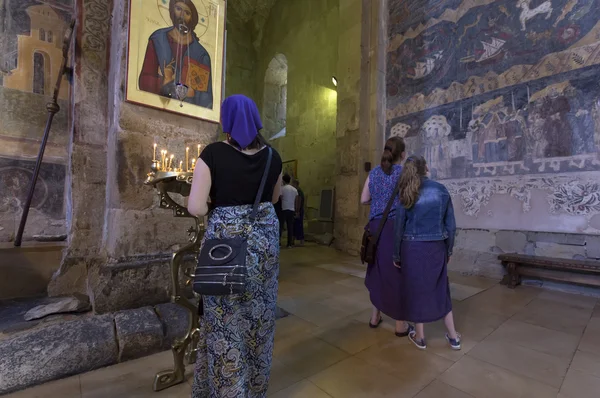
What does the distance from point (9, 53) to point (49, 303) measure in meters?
2.49

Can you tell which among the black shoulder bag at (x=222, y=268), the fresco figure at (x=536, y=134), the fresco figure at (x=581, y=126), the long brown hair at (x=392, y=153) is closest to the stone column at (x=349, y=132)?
the fresco figure at (x=536, y=134)

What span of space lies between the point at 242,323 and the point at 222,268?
0.38 m

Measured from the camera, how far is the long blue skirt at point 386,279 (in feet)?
8.61

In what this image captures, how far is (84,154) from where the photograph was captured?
3.07m

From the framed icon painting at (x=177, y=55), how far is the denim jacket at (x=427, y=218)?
2.20 metres

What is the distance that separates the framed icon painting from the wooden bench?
469 cm

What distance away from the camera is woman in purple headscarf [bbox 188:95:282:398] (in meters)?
1.44

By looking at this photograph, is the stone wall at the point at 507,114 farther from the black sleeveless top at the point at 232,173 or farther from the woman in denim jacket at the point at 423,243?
the black sleeveless top at the point at 232,173

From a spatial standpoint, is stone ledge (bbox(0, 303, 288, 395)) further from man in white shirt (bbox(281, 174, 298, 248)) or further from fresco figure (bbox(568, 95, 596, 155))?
fresco figure (bbox(568, 95, 596, 155))

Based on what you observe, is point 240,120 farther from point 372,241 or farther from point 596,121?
point 596,121

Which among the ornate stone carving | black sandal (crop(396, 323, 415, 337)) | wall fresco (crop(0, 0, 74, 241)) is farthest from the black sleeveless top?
the ornate stone carving

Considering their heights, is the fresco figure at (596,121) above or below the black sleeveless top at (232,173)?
above

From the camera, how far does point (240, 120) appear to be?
58.4 inches

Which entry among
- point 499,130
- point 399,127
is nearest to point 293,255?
point 399,127
